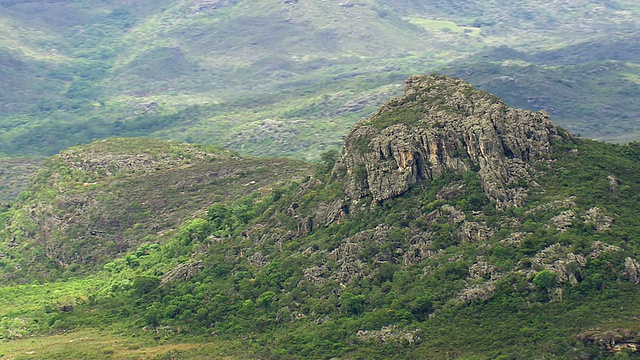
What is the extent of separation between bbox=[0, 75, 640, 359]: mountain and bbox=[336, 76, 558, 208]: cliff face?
0.57 ft

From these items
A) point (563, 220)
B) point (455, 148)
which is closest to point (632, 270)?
point (563, 220)

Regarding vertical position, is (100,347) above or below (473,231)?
below

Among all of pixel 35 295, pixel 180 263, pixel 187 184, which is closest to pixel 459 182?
pixel 180 263

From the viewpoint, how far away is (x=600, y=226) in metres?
101

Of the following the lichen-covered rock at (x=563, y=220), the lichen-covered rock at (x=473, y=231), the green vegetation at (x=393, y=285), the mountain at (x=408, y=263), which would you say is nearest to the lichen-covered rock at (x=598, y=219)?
the mountain at (x=408, y=263)

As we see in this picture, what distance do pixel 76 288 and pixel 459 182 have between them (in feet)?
151

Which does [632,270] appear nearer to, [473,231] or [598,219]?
[598,219]

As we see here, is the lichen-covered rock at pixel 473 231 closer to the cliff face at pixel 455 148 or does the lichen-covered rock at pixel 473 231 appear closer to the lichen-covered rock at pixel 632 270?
the cliff face at pixel 455 148

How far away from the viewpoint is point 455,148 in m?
111

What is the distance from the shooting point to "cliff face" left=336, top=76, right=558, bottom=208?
108625 millimetres

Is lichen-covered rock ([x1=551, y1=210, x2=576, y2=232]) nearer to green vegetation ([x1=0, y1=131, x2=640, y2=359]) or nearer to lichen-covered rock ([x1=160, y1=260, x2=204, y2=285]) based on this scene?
green vegetation ([x1=0, y1=131, x2=640, y2=359])

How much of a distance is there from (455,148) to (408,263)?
1175cm

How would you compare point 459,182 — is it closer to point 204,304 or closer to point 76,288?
point 204,304

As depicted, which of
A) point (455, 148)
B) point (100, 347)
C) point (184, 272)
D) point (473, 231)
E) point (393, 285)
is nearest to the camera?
point (393, 285)
